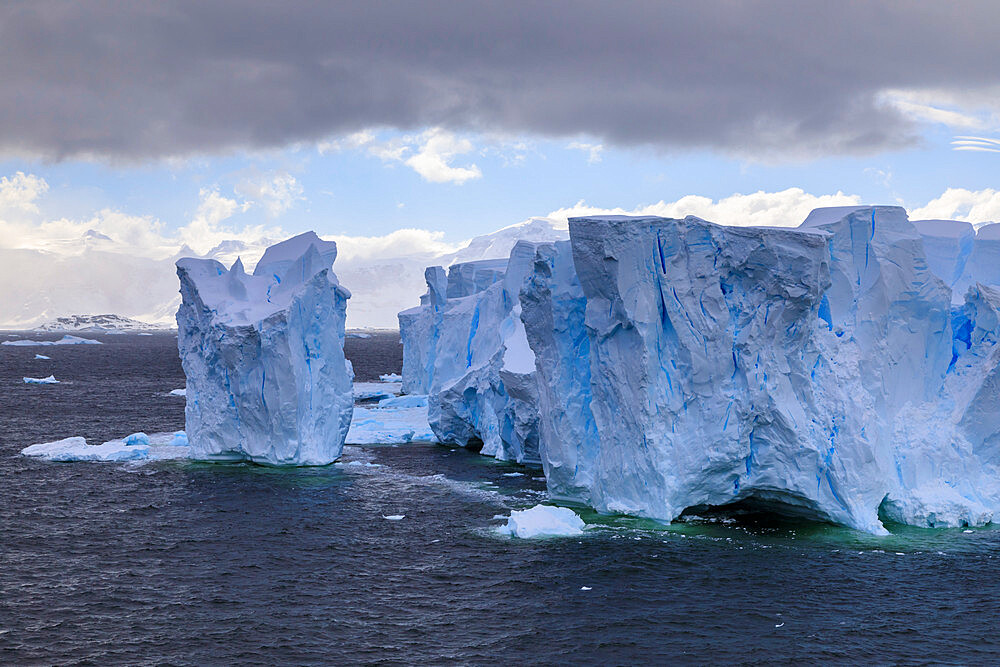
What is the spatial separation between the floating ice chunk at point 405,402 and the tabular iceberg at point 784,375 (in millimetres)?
25417

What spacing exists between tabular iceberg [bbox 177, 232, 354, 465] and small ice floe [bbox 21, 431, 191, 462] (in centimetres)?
233

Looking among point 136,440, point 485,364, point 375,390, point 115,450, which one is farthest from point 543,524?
point 375,390

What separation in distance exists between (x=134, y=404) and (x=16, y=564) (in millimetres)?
34463

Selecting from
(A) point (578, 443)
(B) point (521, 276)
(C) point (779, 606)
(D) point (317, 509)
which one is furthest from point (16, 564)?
(B) point (521, 276)

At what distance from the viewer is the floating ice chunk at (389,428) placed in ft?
126

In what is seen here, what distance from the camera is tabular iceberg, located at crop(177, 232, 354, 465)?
3031 centimetres

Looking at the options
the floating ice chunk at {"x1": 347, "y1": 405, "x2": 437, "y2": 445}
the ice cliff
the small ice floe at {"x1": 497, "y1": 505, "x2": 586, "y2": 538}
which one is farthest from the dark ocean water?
the floating ice chunk at {"x1": 347, "y1": 405, "x2": 437, "y2": 445}

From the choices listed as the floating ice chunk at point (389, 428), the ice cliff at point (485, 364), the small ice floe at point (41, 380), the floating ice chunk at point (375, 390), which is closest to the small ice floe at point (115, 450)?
the floating ice chunk at point (389, 428)

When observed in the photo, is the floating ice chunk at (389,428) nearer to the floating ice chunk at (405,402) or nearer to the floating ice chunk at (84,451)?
the floating ice chunk at (405,402)

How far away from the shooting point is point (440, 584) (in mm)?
18266

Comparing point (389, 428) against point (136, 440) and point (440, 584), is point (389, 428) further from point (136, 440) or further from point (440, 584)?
point (440, 584)

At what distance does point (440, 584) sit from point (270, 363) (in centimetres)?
1435

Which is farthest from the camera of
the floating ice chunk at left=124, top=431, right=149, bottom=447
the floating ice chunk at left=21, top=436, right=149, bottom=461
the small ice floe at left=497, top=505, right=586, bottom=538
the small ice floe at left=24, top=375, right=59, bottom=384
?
the small ice floe at left=24, top=375, right=59, bottom=384

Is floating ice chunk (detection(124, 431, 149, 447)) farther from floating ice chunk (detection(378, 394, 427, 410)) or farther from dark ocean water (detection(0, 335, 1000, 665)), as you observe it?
floating ice chunk (detection(378, 394, 427, 410))
